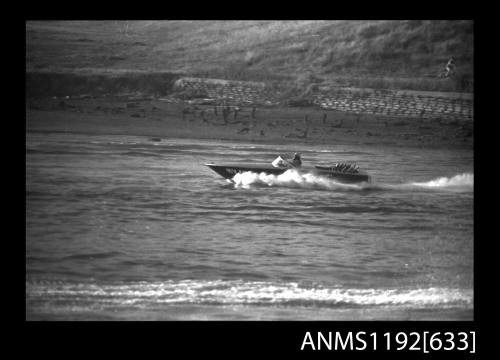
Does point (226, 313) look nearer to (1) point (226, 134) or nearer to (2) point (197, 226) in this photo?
(2) point (197, 226)

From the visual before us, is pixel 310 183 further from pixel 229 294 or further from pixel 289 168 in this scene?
pixel 229 294

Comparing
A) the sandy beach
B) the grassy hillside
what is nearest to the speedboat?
the sandy beach

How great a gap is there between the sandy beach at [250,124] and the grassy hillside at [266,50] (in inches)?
16.7

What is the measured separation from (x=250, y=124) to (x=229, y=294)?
2.27 metres

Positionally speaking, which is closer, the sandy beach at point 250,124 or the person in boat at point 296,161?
the person in boat at point 296,161

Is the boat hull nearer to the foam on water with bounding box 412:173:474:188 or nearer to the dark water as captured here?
the dark water

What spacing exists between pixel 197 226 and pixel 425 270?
2.64 m

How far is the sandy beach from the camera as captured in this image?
9.05 m

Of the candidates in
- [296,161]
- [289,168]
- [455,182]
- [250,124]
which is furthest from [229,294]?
[455,182]

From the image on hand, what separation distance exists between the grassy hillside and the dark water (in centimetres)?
87

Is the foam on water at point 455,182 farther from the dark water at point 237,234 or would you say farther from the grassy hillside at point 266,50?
the grassy hillside at point 266,50

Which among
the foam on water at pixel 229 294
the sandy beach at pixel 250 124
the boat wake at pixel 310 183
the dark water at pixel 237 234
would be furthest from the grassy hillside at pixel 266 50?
the foam on water at pixel 229 294

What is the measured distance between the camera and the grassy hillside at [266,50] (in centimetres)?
872

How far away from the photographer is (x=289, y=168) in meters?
8.82
